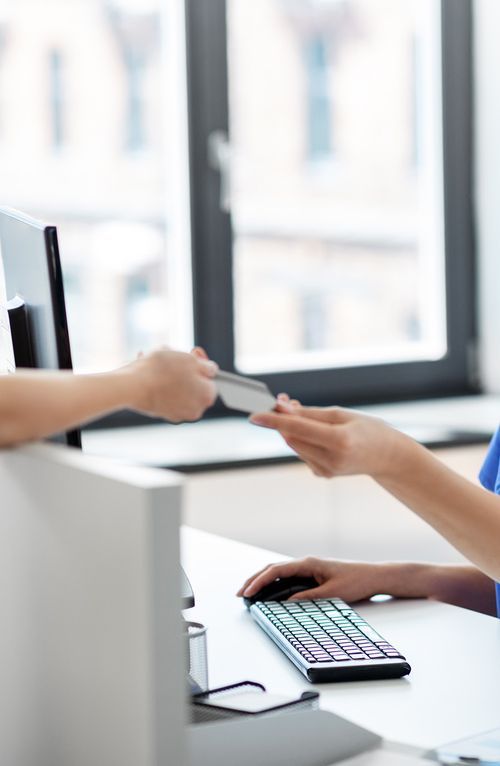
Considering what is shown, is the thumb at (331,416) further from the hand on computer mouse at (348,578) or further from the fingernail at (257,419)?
the hand on computer mouse at (348,578)

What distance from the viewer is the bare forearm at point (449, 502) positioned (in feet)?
3.41

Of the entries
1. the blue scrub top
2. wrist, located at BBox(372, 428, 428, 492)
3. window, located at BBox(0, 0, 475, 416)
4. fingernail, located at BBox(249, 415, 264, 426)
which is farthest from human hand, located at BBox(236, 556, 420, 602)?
window, located at BBox(0, 0, 475, 416)

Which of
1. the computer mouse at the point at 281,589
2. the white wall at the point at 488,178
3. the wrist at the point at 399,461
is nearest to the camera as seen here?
the wrist at the point at 399,461

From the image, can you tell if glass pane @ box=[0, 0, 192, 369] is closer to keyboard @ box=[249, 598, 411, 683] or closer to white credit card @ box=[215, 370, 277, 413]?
keyboard @ box=[249, 598, 411, 683]

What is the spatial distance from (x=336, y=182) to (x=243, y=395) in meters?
1.91

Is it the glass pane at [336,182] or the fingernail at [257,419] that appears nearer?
the fingernail at [257,419]

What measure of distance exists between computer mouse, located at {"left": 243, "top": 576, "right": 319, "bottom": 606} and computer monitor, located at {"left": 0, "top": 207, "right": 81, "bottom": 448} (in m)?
0.39

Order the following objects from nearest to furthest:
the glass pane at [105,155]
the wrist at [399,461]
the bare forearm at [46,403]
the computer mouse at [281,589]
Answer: the bare forearm at [46,403] < the wrist at [399,461] < the computer mouse at [281,589] < the glass pane at [105,155]

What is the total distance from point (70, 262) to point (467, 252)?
3.57 ft

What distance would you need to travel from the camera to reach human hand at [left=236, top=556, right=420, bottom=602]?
132 centimetres

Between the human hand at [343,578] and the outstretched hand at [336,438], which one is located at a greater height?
the outstretched hand at [336,438]

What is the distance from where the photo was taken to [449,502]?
1.10 m

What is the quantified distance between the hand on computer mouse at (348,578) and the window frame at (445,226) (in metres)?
1.30

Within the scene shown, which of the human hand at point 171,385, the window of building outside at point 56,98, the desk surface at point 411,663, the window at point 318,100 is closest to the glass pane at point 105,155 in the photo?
the window of building outside at point 56,98
